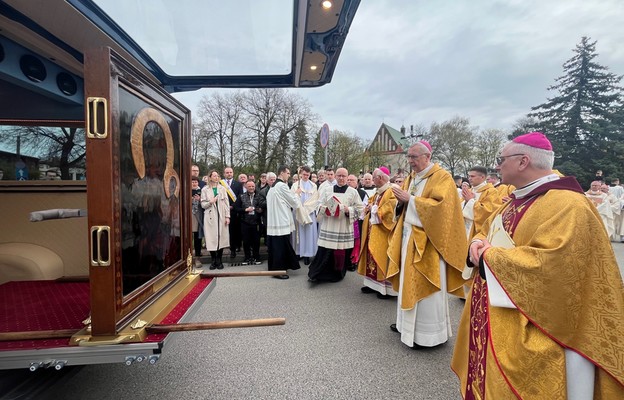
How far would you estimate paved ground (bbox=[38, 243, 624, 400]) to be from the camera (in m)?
2.50

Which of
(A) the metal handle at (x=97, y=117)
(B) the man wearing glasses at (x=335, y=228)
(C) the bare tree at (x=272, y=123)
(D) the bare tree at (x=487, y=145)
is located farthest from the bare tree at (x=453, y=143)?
(A) the metal handle at (x=97, y=117)

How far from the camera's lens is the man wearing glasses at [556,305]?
4.72 ft

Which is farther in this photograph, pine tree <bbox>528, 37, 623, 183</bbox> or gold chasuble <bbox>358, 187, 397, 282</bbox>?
pine tree <bbox>528, 37, 623, 183</bbox>

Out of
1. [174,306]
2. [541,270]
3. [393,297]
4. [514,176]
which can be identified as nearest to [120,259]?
[174,306]

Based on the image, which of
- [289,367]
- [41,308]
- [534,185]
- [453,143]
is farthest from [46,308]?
[453,143]

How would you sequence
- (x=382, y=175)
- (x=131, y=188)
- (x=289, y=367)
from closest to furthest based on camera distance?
(x=131, y=188)
(x=289, y=367)
(x=382, y=175)

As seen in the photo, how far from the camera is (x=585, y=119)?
27.4m

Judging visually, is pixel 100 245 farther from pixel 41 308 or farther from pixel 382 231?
pixel 382 231

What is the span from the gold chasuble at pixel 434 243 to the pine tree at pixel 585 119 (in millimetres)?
29673

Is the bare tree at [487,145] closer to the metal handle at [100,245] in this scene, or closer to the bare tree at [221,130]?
the bare tree at [221,130]

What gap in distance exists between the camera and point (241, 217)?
6.80m

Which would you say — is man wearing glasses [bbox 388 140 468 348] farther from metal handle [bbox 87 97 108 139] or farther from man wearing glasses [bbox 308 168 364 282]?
metal handle [bbox 87 97 108 139]

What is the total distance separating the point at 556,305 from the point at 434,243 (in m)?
1.61

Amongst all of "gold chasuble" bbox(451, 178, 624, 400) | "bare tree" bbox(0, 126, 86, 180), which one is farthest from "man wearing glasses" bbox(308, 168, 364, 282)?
"gold chasuble" bbox(451, 178, 624, 400)
